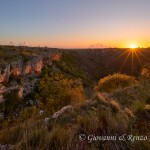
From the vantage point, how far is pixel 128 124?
6.05 meters

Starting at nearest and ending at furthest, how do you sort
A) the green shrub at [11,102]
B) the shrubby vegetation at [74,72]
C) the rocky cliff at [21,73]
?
the green shrub at [11,102] → the rocky cliff at [21,73] → the shrubby vegetation at [74,72]

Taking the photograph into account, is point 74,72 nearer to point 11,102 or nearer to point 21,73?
point 21,73

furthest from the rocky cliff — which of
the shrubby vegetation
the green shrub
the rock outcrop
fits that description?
the shrubby vegetation

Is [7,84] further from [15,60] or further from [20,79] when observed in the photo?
[15,60]

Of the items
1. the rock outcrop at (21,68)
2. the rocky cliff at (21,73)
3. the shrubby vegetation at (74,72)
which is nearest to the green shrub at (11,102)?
the rocky cliff at (21,73)

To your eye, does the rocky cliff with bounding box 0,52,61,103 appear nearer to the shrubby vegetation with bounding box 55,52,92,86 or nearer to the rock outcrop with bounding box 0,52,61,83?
the rock outcrop with bounding box 0,52,61,83

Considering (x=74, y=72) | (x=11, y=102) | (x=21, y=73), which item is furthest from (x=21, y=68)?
(x=74, y=72)

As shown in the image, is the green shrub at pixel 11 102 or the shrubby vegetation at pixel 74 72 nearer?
the green shrub at pixel 11 102

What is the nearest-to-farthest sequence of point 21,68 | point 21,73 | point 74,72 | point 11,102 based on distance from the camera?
point 11,102
point 21,73
point 21,68
point 74,72

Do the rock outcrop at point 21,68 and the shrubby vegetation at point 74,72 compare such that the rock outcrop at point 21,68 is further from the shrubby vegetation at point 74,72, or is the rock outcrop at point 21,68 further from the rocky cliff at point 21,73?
the shrubby vegetation at point 74,72

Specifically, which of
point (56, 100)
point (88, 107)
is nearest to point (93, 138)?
point (88, 107)

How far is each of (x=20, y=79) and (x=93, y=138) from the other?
6155cm

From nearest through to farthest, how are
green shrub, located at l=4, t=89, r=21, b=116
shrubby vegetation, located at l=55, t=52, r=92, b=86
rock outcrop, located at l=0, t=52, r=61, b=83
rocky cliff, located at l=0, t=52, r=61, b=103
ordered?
green shrub, located at l=4, t=89, r=21, b=116, rocky cliff, located at l=0, t=52, r=61, b=103, rock outcrop, located at l=0, t=52, r=61, b=83, shrubby vegetation, located at l=55, t=52, r=92, b=86

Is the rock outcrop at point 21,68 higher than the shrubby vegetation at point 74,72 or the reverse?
higher
